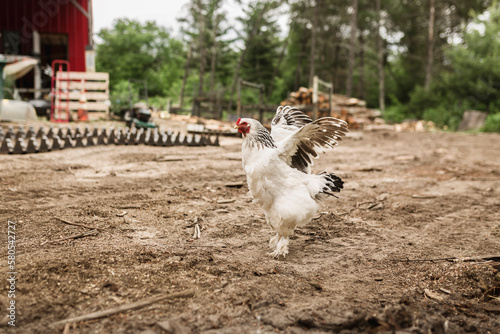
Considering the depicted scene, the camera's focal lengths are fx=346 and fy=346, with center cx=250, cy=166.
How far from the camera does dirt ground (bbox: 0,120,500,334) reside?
80.0 inches

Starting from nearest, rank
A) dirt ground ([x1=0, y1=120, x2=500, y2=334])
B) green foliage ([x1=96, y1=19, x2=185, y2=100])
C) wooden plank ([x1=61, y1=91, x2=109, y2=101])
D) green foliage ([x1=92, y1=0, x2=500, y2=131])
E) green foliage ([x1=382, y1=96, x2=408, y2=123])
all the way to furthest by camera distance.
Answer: dirt ground ([x1=0, y1=120, x2=500, y2=334]) < wooden plank ([x1=61, y1=91, x2=109, y2=101]) < green foliage ([x1=92, y1=0, x2=500, y2=131]) < green foliage ([x1=382, y1=96, x2=408, y2=123]) < green foliage ([x1=96, y1=19, x2=185, y2=100])

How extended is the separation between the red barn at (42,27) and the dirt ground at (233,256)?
36.5 ft

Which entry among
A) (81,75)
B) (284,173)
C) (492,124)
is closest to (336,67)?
(492,124)

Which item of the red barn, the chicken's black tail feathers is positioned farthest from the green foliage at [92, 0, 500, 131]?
the chicken's black tail feathers

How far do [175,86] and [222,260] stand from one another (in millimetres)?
32135

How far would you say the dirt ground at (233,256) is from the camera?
2031mm

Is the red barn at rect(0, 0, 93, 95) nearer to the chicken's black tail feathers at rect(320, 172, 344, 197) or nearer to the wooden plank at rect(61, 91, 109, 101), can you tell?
the wooden plank at rect(61, 91, 109, 101)

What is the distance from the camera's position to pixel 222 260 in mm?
2836

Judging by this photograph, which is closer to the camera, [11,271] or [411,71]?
[11,271]

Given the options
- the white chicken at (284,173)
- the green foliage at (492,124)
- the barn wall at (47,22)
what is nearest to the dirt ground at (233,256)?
the white chicken at (284,173)

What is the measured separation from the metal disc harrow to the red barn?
8.06 m

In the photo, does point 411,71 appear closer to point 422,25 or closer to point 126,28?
point 422,25

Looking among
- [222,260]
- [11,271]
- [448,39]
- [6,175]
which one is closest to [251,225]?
[222,260]

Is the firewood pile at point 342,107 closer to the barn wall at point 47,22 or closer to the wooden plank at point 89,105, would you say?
the wooden plank at point 89,105
